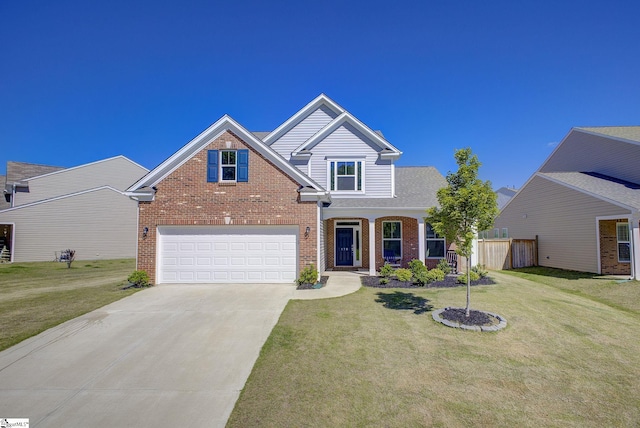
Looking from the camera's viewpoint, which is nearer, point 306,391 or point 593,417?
point 593,417

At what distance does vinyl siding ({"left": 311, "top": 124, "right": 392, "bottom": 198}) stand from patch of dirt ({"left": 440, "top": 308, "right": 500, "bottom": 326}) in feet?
27.9

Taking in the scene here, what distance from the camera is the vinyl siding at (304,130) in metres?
17.3

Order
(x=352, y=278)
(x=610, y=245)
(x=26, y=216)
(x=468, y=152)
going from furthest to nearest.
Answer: (x=26, y=216) → (x=610, y=245) → (x=352, y=278) → (x=468, y=152)

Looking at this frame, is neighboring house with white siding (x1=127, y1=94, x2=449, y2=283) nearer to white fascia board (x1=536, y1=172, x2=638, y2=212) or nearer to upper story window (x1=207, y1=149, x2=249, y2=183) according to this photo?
upper story window (x1=207, y1=149, x2=249, y2=183)

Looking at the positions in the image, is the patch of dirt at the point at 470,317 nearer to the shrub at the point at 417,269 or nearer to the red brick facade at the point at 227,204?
the shrub at the point at 417,269

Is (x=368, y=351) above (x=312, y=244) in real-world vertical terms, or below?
below

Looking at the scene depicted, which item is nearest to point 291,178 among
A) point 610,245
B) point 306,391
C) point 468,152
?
point 468,152

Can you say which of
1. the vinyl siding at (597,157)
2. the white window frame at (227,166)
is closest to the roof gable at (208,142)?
the white window frame at (227,166)

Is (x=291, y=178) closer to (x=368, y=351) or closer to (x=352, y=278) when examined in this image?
(x=352, y=278)

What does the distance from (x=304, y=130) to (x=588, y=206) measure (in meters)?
15.6

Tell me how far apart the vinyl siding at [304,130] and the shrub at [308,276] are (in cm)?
817

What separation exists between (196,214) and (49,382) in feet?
24.8

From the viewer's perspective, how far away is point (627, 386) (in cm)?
486

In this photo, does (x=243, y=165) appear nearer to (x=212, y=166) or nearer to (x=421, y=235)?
(x=212, y=166)
